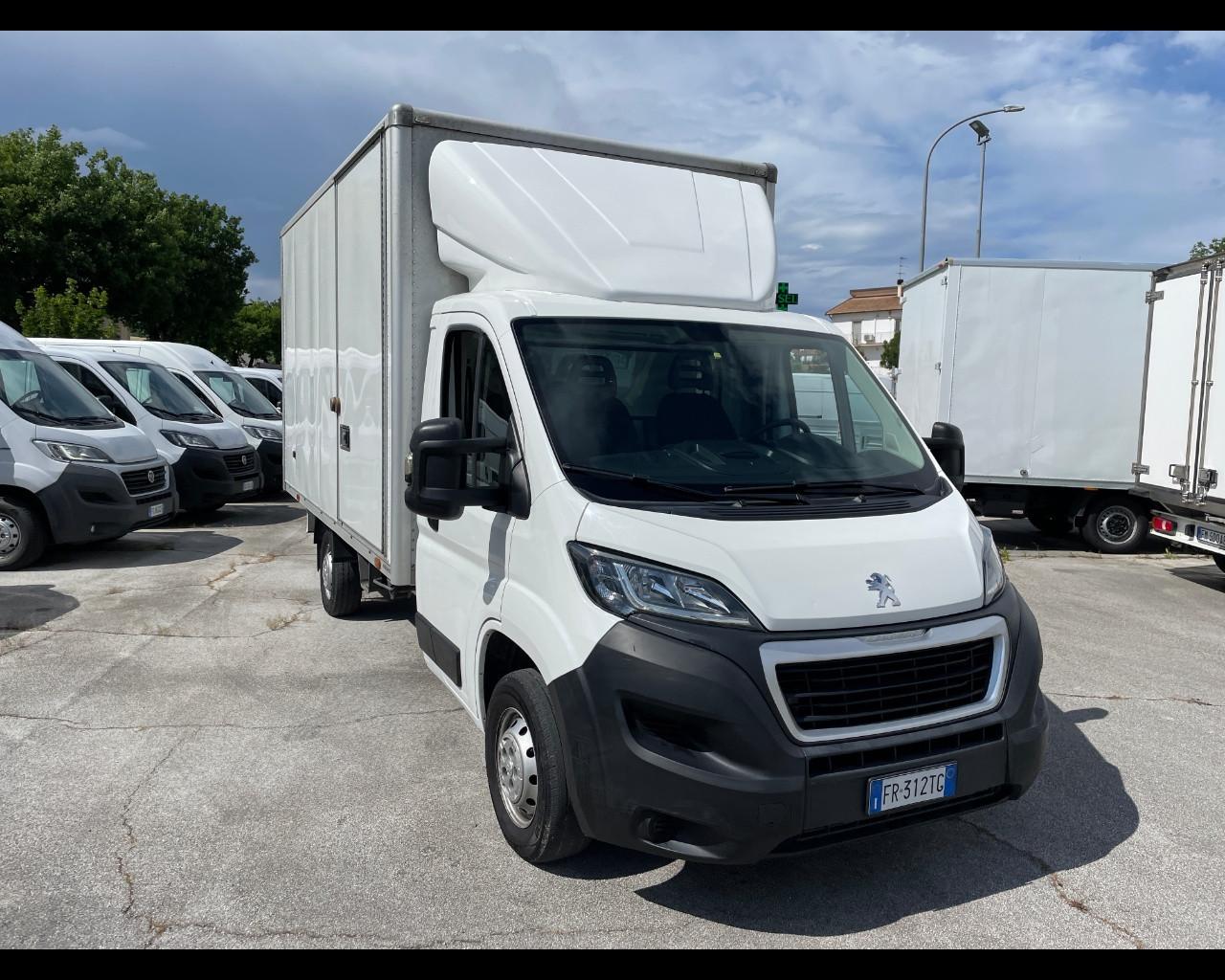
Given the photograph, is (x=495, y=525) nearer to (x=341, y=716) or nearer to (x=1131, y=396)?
(x=341, y=716)

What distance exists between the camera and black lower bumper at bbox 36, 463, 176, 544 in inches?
371

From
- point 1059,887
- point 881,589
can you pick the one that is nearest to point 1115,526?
point 1059,887

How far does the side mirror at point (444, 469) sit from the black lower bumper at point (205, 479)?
9.48 m

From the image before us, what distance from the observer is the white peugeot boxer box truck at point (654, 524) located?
10.3 feet

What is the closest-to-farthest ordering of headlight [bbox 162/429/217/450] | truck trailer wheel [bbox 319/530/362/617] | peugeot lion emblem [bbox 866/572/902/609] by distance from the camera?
peugeot lion emblem [bbox 866/572/902/609], truck trailer wheel [bbox 319/530/362/617], headlight [bbox 162/429/217/450]

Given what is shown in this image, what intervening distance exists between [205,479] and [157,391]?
1.81m

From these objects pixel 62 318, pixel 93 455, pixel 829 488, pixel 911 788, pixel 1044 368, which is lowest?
pixel 911 788

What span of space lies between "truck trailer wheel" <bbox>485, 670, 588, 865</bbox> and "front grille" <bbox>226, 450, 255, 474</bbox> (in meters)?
9.83

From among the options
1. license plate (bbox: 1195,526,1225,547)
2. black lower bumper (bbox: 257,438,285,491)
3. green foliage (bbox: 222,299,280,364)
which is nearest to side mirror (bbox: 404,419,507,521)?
license plate (bbox: 1195,526,1225,547)

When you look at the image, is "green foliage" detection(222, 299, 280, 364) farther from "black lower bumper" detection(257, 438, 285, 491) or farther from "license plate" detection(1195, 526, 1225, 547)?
"license plate" detection(1195, 526, 1225, 547)

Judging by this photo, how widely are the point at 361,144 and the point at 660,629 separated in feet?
11.9

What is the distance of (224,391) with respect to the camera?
1519cm

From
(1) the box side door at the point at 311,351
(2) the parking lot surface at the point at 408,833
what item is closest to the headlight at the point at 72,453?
(1) the box side door at the point at 311,351

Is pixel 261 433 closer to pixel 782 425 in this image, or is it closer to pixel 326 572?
pixel 326 572
